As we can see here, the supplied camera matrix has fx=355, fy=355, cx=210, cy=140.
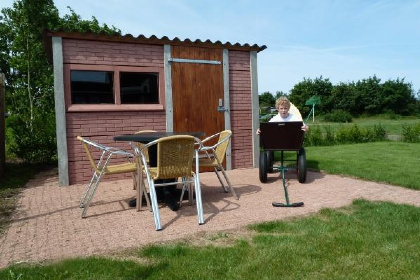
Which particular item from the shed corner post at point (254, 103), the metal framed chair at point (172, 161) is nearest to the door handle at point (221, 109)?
the shed corner post at point (254, 103)

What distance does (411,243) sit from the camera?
2920 millimetres

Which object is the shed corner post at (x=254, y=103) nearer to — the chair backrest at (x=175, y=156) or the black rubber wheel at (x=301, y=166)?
the black rubber wheel at (x=301, y=166)

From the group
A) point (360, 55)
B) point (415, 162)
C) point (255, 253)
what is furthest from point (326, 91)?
point (255, 253)

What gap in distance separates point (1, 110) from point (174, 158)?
19.4ft

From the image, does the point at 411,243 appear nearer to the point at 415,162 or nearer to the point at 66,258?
the point at 66,258

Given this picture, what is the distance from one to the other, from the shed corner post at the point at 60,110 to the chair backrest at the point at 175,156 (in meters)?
3.19

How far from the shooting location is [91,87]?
6508 mm

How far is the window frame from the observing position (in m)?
6.27

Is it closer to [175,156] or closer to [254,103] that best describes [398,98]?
[254,103]

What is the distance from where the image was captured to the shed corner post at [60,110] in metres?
6.09

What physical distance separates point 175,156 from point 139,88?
3454 millimetres

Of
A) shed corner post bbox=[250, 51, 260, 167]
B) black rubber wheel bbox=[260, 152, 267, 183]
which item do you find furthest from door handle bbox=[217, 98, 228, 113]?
black rubber wheel bbox=[260, 152, 267, 183]

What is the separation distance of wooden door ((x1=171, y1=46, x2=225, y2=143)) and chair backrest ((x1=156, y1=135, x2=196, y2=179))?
3.26 m

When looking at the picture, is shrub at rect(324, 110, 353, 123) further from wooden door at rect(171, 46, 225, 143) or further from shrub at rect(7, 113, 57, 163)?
shrub at rect(7, 113, 57, 163)
